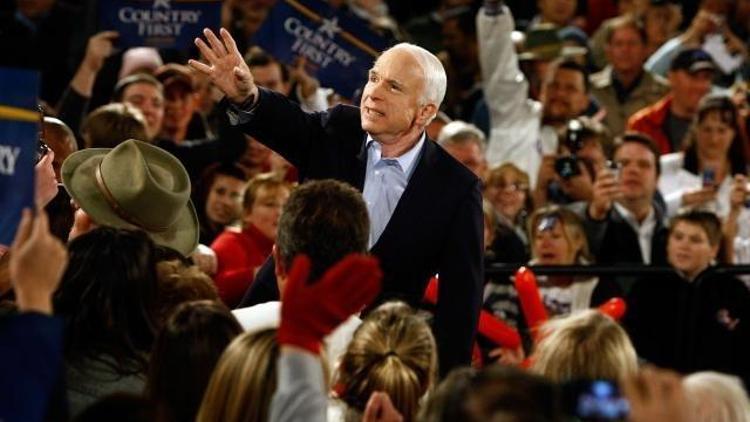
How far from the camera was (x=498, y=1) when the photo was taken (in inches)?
380

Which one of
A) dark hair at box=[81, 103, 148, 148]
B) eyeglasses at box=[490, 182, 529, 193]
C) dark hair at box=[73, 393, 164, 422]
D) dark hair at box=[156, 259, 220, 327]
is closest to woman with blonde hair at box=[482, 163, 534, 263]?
eyeglasses at box=[490, 182, 529, 193]

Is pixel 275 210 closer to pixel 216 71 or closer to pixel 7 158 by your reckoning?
pixel 216 71

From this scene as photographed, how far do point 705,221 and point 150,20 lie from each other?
3.06 m

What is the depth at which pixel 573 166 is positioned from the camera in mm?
8914

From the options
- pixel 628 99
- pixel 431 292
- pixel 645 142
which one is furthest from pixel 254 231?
pixel 628 99

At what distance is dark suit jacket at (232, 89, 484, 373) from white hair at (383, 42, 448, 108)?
0.17 m

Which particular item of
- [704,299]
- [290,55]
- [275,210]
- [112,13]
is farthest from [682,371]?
[112,13]

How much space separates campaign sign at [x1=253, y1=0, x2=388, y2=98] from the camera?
28.2ft

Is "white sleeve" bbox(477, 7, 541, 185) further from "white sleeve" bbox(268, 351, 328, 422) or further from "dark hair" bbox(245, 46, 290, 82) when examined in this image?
"white sleeve" bbox(268, 351, 328, 422)

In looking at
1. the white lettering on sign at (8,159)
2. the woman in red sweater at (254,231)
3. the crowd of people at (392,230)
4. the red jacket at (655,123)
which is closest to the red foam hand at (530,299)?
the crowd of people at (392,230)

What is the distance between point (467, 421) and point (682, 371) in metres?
4.49

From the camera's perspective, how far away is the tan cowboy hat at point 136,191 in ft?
17.6

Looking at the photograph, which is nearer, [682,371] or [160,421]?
[160,421]

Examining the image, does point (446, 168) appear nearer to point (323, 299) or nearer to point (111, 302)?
point (111, 302)
